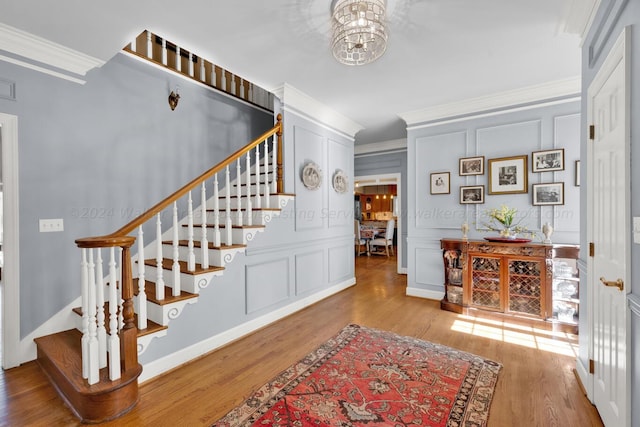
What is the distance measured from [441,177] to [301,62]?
2.52 metres

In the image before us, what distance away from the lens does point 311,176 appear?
A: 390 centimetres

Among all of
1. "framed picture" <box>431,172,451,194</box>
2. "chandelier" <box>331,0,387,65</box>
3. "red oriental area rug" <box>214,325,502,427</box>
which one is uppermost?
"chandelier" <box>331,0,387,65</box>

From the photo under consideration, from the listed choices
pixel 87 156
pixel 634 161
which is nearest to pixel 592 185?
pixel 634 161

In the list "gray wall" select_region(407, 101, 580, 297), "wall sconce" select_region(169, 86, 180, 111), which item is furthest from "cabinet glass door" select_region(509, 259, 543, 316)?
"wall sconce" select_region(169, 86, 180, 111)

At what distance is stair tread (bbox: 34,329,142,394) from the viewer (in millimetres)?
1750

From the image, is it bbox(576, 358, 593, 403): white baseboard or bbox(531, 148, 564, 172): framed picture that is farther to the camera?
bbox(531, 148, 564, 172): framed picture

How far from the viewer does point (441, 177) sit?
13.5 ft

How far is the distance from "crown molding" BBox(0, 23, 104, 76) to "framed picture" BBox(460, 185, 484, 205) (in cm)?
438

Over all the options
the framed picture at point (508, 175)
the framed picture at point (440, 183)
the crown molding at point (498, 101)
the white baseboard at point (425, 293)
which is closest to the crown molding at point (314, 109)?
the crown molding at point (498, 101)

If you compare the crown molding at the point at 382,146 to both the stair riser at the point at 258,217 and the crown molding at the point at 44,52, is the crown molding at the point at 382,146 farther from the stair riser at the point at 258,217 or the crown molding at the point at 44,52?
the crown molding at the point at 44,52

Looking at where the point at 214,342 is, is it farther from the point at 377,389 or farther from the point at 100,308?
the point at 377,389

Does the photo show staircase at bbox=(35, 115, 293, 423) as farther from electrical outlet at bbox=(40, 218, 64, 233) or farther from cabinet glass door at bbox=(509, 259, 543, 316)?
cabinet glass door at bbox=(509, 259, 543, 316)

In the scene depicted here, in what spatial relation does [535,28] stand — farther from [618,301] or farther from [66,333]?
[66,333]

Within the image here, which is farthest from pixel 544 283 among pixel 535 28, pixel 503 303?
pixel 535 28
